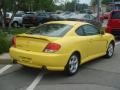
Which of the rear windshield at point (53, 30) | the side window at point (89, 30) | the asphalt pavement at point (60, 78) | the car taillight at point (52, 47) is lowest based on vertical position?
the asphalt pavement at point (60, 78)

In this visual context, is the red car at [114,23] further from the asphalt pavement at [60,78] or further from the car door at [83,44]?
the car door at [83,44]

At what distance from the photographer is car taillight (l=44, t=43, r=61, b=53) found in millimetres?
8078

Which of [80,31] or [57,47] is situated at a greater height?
[80,31]

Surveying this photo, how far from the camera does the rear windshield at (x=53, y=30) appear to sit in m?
8.75

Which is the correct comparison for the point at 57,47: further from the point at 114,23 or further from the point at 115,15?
the point at 115,15

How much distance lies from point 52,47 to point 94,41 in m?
2.16

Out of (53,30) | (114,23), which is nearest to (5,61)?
(53,30)

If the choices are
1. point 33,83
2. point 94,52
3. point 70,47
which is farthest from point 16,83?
point 94,52

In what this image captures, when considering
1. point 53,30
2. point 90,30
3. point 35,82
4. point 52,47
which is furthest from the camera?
point 90,30

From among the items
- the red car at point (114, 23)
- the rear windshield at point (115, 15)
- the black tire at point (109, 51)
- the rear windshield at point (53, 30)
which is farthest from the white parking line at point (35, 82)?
the rear windshield at point (115, 15)

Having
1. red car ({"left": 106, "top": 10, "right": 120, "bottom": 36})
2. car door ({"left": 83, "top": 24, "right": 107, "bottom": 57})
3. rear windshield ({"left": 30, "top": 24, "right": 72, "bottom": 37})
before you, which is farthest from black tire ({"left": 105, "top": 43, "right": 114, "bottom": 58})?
red car ({"left": 106, "top": 10, "right": 120, "bottom": 36})

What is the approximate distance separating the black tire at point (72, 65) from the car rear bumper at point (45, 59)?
0.23 meters

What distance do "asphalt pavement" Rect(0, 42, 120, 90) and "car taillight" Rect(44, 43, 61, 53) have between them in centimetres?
75

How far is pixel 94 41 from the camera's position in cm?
988
